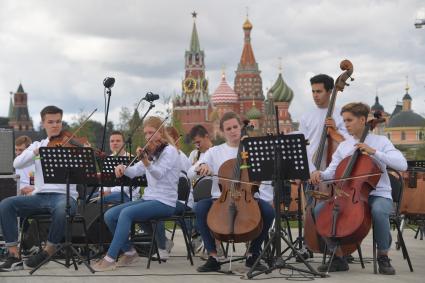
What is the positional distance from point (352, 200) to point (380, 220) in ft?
1.30

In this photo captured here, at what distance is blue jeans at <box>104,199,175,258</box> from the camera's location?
8.95 meters

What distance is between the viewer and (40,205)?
961cm

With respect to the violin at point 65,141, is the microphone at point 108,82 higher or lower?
higher

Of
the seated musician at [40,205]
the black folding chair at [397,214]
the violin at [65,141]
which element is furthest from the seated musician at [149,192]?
the black folding chair at [397,214]

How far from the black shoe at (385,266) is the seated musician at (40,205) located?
3.43 m

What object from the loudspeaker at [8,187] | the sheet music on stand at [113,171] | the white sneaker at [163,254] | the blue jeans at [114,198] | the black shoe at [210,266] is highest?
the sheet music on stand at [113,171]

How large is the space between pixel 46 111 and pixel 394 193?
399cm

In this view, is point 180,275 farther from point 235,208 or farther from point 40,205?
point 40,205

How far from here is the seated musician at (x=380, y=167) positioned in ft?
27.2

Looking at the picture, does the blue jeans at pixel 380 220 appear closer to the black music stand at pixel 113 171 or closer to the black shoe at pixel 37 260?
the black music stand at pixel 113 171

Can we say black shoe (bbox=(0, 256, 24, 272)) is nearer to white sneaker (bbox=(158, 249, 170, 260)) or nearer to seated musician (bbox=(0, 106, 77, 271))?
seated musician (bbox=(0, 106, 77, 271))

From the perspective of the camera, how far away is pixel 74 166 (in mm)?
8859

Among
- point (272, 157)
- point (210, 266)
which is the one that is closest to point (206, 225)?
point (210, 266)

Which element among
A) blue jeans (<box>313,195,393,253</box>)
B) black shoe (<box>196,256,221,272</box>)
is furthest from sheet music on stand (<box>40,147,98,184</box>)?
blue jeans (<box>313,195,393,253</box>)
